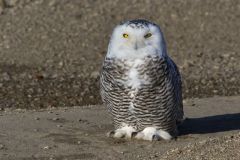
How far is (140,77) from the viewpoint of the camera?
8.35 metres

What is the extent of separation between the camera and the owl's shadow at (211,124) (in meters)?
9.47

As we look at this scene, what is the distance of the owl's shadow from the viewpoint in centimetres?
947

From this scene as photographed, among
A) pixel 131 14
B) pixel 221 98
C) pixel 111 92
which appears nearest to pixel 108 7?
pixel 131 14

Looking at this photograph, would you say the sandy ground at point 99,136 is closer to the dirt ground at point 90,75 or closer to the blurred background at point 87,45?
the dirt ground at point 90,75

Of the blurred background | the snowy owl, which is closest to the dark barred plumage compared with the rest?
the snowy owl

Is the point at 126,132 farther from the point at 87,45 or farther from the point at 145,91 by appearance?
the point at 87,45

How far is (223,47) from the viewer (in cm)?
1672

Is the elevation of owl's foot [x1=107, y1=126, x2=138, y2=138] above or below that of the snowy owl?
below

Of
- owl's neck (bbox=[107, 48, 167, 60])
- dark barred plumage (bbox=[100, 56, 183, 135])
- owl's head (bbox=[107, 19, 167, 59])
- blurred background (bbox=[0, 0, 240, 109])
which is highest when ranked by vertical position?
owl's head (bbox=[107, 19, 167, 59])

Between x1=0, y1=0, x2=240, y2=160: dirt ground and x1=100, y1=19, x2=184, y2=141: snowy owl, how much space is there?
318mm

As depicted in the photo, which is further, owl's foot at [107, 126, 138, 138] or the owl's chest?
owl's foot at [107, 126, 138, 138]

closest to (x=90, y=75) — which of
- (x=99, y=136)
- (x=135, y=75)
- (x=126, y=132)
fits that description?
(x=99, y=136)

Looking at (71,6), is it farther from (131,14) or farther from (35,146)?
(35,146)

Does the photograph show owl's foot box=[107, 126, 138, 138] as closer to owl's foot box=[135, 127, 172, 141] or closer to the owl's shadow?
owl's foot box=[135, 127, 172, 141]
